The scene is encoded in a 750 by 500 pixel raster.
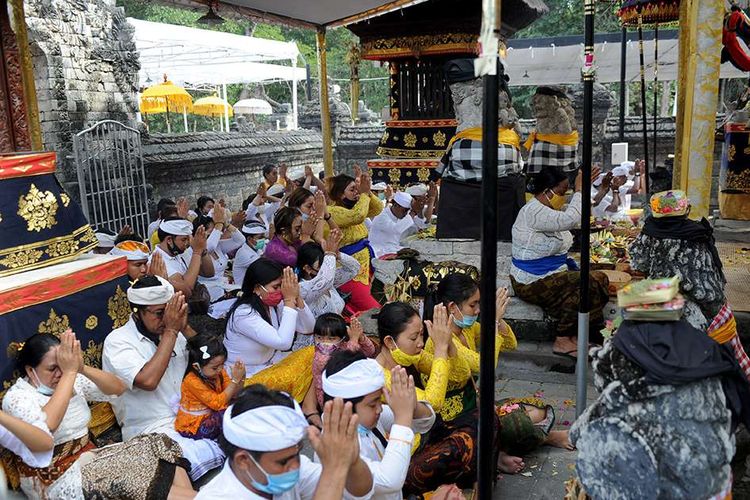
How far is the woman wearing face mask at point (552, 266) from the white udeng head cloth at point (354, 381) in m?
2.92

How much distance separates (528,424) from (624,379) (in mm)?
1720

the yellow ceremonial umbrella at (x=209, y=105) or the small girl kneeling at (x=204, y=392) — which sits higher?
the yellow ceremonial umbrella at (x=209, y=105)

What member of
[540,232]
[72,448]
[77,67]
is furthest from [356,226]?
[77,67]

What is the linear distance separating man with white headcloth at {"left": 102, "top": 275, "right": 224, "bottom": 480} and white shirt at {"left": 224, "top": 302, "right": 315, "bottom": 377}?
1.77 feet

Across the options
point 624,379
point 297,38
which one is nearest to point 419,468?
point 624,379

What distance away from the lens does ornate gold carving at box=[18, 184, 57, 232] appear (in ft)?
12.5

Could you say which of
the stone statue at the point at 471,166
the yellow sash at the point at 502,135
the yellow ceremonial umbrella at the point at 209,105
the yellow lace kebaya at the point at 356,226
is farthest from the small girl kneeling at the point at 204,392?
the yellow ceremonial umbrella at the point at 209,105

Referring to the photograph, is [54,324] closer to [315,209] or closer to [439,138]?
[315,209]

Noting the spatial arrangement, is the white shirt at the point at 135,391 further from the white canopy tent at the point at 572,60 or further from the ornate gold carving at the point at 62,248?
the white canopy tent at the point at 572,60

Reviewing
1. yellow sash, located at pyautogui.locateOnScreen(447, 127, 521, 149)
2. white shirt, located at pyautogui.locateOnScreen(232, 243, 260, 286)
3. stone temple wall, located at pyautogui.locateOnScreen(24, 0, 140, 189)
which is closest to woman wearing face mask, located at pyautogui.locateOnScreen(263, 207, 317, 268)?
white shirt, located at pyautogui.locateOnScreen(232, 243, 260, 286)

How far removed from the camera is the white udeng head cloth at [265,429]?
2295mm

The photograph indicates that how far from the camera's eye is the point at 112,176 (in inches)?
398

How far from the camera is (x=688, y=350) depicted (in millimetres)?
2449

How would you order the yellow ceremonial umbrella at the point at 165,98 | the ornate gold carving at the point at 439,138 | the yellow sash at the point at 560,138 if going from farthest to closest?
1. the yellow ceremonial umbrella at the point at 165,98
2. the ornate gold carving at the point at 439,138
3. the yellow sash at the point at 560,138
